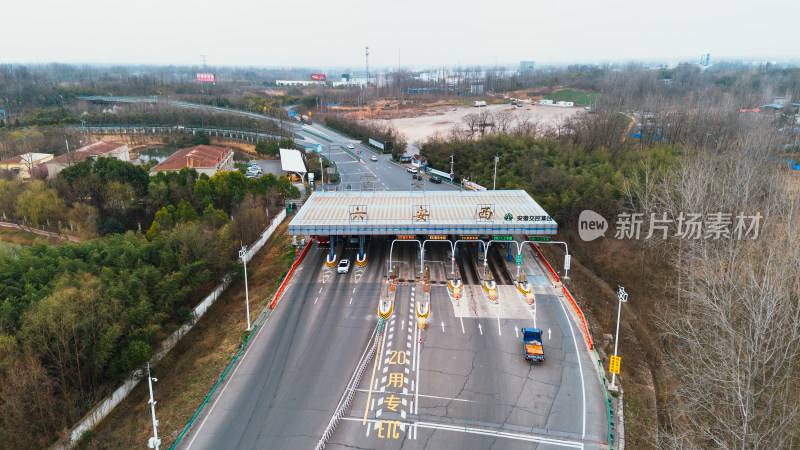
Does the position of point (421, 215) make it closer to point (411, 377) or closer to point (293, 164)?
point (411, 377)

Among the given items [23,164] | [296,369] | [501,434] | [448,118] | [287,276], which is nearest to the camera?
[501,434]

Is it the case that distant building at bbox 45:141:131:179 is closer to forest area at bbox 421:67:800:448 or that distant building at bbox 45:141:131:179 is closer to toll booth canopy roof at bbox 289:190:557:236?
toll booth canopy roof at bbox 289:190:557:236

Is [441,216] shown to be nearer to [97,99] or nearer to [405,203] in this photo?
[405,203]

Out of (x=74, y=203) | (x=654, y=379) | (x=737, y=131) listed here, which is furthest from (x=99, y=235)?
(x=737, y=131)

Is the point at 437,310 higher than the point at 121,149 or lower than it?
lower

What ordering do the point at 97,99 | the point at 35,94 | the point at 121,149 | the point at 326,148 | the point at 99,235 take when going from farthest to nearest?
the point at 97,99 < the point at 35,94 < the point at 326,148 < the point at 121,149 < the point at 99,235

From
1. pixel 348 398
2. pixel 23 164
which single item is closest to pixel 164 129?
pixel 23 164
